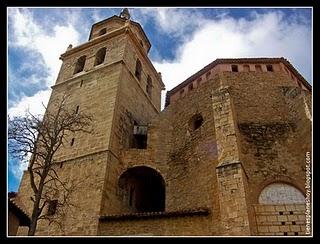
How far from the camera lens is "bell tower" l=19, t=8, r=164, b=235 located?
12.3 metres

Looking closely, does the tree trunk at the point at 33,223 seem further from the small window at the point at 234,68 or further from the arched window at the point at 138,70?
the arched window at the point at 138,70

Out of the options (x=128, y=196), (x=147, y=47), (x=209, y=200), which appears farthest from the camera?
(x=147, y=47)

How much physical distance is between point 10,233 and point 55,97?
9.99 metres

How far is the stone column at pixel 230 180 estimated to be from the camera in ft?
30.9

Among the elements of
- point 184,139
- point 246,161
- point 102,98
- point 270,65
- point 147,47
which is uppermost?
point 147,47

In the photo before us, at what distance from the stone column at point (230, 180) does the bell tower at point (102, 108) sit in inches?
181

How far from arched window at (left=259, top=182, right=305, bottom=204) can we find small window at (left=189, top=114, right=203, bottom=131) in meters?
4.62

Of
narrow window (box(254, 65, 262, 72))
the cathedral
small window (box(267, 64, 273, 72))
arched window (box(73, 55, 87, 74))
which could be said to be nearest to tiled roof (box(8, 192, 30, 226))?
the cathedral

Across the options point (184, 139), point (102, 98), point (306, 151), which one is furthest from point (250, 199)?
point (102, 98)

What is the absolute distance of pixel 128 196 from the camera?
1398 cm

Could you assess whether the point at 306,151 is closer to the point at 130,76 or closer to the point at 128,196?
the point at 128,196

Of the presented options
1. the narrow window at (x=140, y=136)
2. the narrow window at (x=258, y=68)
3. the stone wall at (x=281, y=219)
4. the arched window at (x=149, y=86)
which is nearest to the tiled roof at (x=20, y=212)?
the narrow window at (x=140, y=136)

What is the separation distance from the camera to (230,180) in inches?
400

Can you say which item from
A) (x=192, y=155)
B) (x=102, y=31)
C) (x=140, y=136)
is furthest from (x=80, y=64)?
(x=192, y=155)
